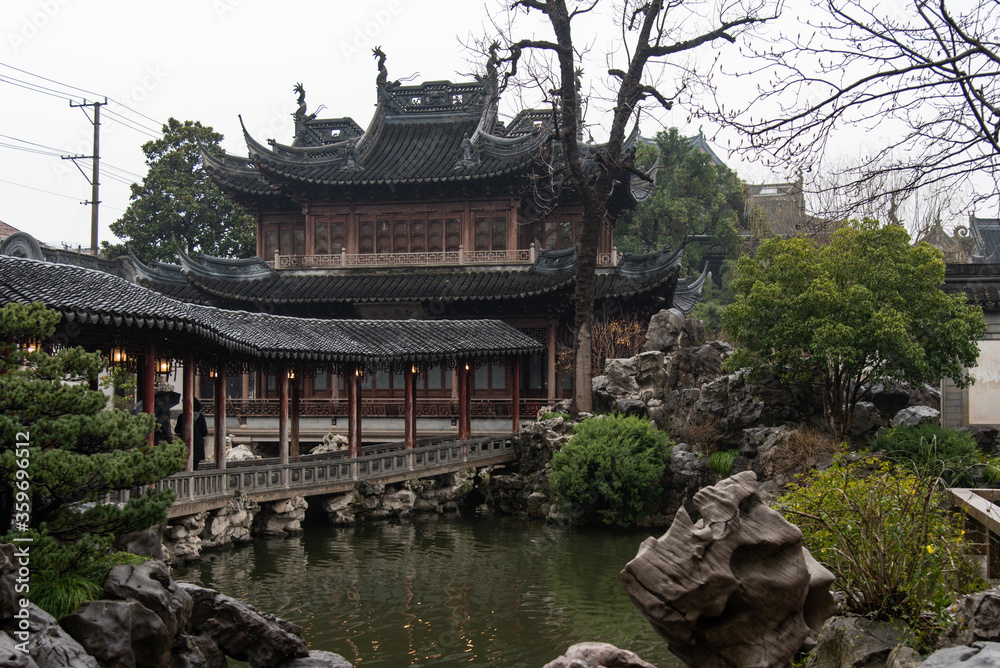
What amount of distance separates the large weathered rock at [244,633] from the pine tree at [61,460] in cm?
116

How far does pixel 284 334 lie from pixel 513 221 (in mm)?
9834

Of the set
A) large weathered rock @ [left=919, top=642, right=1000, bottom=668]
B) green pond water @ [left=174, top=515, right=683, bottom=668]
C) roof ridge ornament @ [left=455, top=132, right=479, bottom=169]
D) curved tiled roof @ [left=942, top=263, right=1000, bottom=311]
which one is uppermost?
roof ridge ornament @ [left=455, top=132, right=479, bottom=169]

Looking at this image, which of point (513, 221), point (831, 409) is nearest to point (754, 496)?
point (831, 409)

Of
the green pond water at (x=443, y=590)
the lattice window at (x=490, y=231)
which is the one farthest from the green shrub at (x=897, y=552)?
the lattice window at (x=490, y=231)

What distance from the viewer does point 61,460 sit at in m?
7.18

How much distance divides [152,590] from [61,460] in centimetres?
134

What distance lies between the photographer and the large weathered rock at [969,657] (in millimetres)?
4434

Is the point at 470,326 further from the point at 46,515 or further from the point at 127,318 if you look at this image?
the point at 46,515

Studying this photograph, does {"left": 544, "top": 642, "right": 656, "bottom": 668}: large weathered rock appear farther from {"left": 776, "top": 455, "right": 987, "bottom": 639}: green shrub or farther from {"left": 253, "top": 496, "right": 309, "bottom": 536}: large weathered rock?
{"left": 253, "top": 496, "right": 309, "bottom": 536}: large weathered rock

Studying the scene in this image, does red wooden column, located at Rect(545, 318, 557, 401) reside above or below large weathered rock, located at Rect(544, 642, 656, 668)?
above

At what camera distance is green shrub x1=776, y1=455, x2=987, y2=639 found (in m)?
5.96

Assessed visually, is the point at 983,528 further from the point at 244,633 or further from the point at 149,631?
the point at 149,631

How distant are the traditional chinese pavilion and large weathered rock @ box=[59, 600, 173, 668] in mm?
15642

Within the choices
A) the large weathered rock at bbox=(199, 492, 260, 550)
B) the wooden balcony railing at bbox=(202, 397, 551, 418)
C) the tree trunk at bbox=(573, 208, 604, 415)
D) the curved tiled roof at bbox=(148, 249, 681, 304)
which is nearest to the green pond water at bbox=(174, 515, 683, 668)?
the large weathered rock at bbox=(199, 492, 260, 550)
